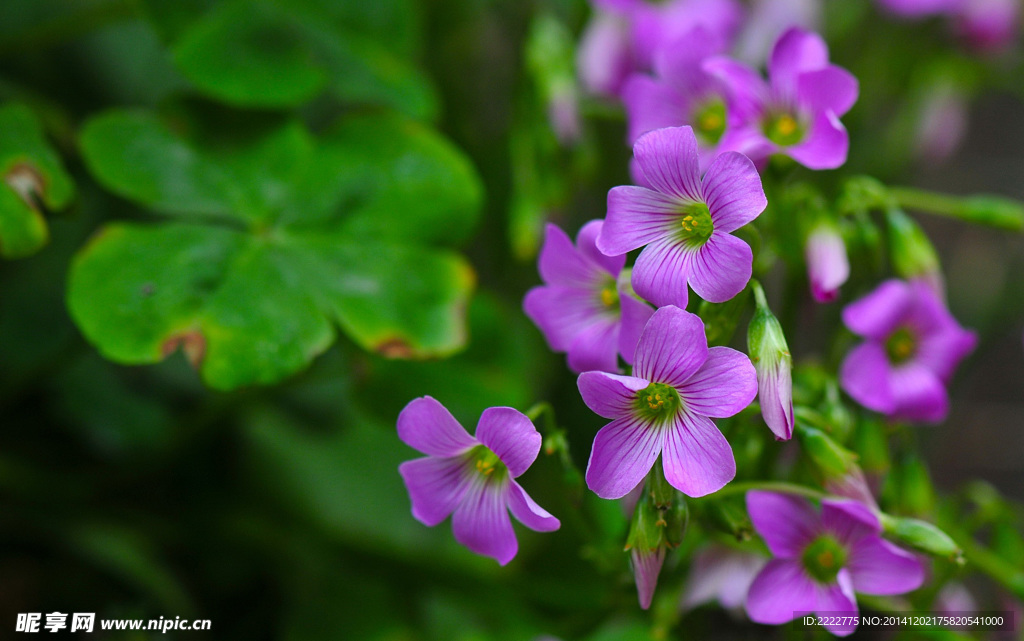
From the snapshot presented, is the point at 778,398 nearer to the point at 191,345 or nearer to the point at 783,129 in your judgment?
the point at 783,129

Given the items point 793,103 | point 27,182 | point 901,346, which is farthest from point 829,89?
point 27,182

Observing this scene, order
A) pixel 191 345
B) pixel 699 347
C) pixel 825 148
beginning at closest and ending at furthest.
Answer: pixel 699 347
pixel 825 148
pixel 191 345

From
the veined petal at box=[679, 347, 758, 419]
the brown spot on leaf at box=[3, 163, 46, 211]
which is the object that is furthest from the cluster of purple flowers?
the brown spot on leaf at box=[3, 163, 46, 211]

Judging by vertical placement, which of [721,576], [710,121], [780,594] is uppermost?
[710,121]

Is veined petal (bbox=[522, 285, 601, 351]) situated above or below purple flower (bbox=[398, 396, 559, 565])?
above

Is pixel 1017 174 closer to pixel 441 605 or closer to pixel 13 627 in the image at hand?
pixel 441 605

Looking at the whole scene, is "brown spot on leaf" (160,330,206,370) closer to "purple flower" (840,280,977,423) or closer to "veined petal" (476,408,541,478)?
"veined petal" (476,408,541,478)
